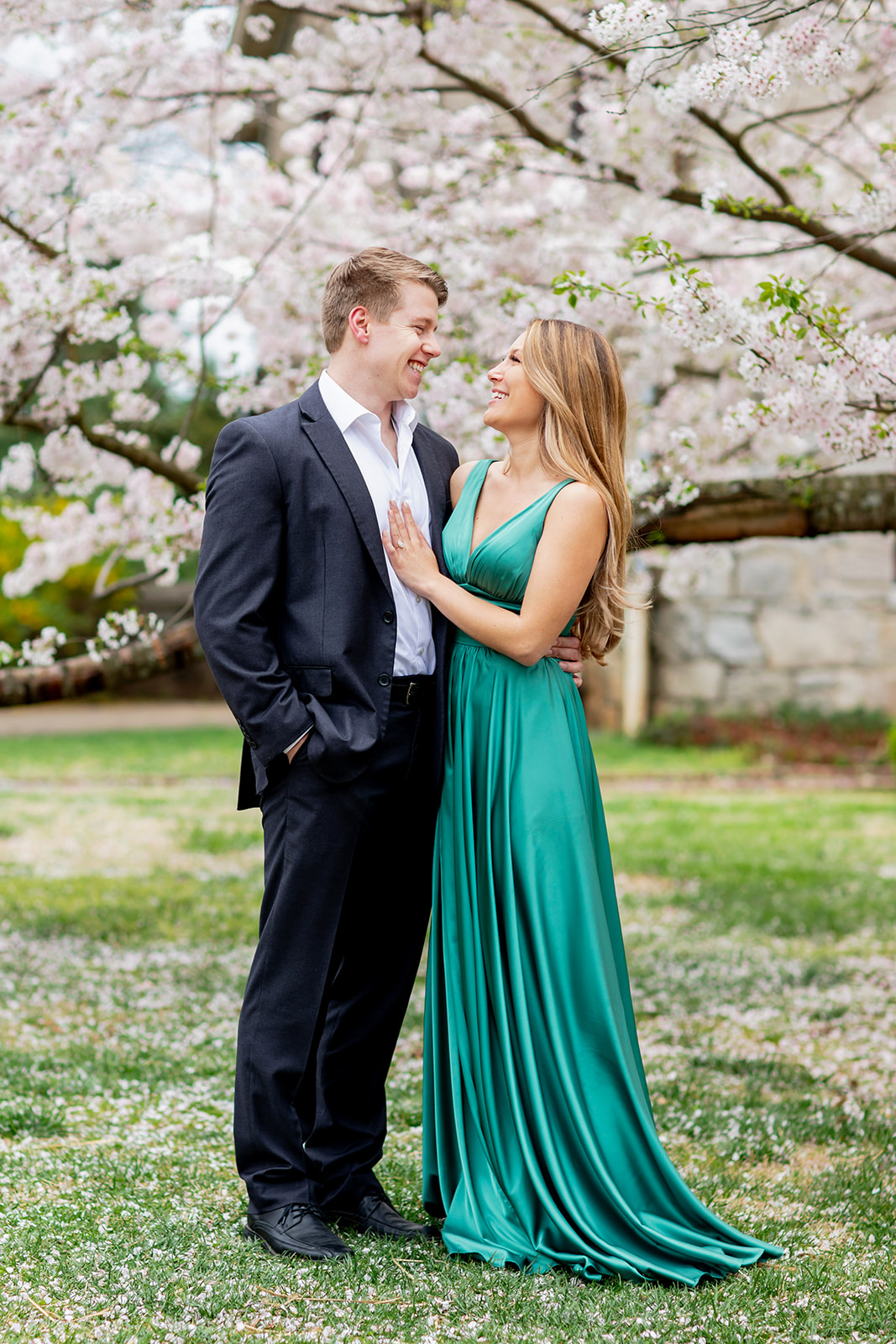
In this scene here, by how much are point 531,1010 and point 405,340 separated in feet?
4.92

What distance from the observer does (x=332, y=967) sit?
118 inches

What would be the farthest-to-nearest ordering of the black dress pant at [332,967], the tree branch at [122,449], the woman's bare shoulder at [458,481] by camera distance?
the tree branch at [122,449] → the woman's bare shoulder at [458,481] → the black dress pant at [332,967]

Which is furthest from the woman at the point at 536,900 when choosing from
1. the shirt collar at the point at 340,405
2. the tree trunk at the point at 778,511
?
Answer: the tree trunk at the point at 778,511

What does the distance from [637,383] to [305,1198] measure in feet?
16.7

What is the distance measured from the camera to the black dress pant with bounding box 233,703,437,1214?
2.80 m

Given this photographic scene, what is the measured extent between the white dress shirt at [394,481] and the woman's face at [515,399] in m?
0.20

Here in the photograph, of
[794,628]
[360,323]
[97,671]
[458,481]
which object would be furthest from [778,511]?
[794,628]

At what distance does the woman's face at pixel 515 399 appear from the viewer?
2.97 meters

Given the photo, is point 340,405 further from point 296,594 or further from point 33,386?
point 33,386

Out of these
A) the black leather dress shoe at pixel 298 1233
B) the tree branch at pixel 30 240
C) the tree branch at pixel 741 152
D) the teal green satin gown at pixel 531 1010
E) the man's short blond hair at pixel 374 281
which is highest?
the tree branch at pixel 741 152

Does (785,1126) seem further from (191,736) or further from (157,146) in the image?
(191,736)

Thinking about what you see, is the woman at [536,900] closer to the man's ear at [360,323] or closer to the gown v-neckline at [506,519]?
the gown v-neckline at [506,519]

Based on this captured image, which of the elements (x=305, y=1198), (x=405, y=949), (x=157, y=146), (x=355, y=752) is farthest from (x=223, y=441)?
(x=157, y=146)

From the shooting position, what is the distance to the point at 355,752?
275 centimetres
